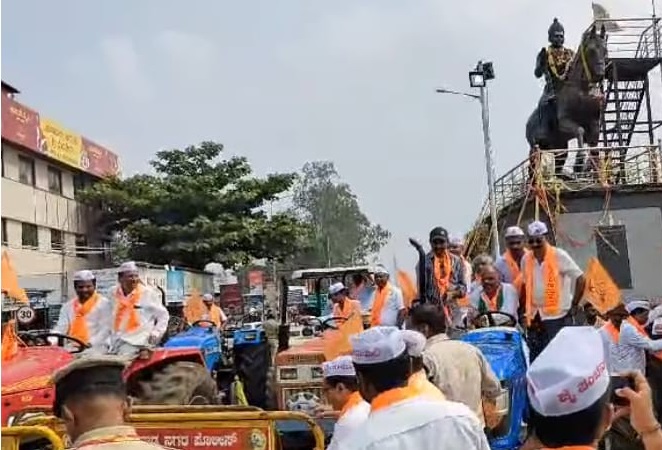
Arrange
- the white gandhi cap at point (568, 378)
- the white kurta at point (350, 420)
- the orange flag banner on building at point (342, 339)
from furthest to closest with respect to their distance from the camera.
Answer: the orange flag banner on building at point (342, 339), the white kurta at point (350, 420), the white gandhi cap at point (568, 378)

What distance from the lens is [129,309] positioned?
815 cm

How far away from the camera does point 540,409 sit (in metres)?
2.49

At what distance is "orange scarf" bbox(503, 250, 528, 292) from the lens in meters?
8.95

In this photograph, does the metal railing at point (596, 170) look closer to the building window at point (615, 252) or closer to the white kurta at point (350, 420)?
the building window at point (615, 252)

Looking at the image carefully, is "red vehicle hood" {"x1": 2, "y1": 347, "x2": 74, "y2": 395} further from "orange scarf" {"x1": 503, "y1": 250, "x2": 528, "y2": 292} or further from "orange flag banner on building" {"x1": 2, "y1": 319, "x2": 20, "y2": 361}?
"orange scarf" {"x1": 503, "y1": 250, "x2": 528, "y2": 292}

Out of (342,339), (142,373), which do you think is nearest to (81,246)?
(142,373)

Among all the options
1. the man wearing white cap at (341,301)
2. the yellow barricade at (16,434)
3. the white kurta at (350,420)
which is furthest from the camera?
the man wearing white cap at (341,301)

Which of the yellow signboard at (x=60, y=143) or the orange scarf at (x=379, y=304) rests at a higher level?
the yellow signboard at (x=60, y=143)

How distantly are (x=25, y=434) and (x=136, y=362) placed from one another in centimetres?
340

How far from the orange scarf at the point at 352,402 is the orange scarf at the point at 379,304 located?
636cm

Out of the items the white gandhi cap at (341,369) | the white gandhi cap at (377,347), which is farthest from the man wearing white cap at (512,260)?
the white gandhi cap at (377,347)

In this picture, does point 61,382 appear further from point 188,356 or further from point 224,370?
point 224,370

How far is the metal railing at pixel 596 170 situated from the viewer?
2175 cm

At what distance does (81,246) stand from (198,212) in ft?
19.4
